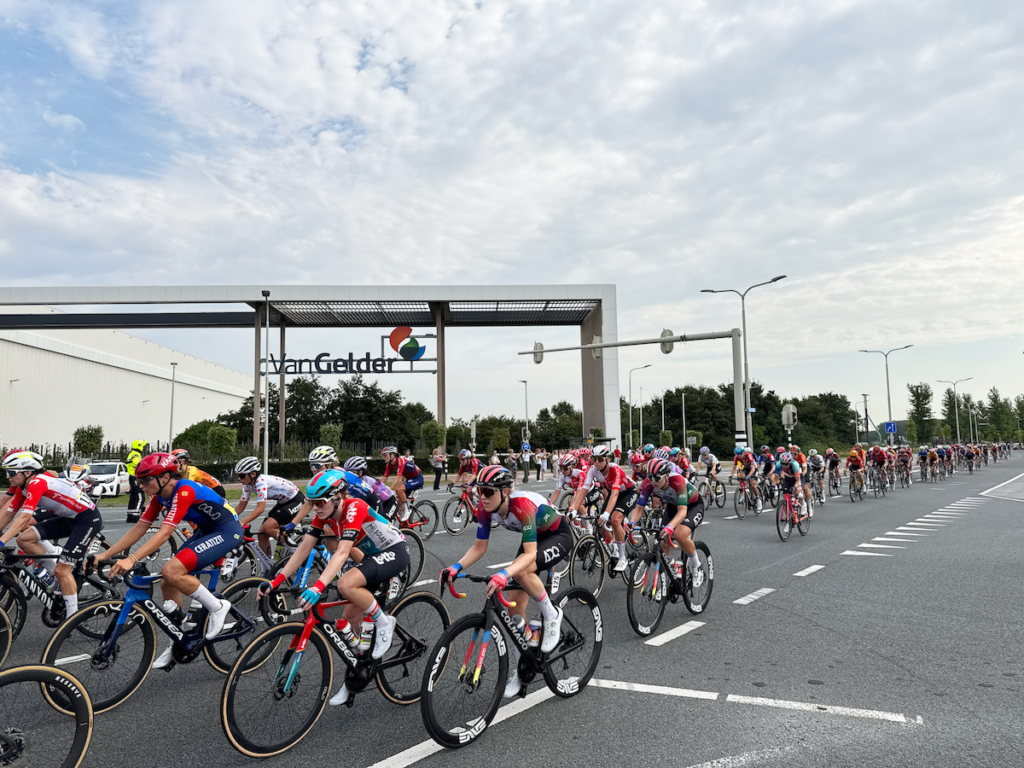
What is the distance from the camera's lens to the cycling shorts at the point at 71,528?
682cm

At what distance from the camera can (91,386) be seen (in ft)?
200

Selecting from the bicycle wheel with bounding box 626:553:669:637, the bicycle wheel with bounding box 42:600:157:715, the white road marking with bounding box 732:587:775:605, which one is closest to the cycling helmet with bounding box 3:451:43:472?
the bicycle wheel with bounding box 42:600:157:715

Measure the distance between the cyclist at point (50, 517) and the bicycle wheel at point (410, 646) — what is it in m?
3.51

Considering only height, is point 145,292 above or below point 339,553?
above

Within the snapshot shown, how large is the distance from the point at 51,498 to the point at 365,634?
402 centimetres

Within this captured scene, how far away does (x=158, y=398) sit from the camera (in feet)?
239

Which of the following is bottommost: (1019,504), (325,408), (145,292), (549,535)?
(1019,504)

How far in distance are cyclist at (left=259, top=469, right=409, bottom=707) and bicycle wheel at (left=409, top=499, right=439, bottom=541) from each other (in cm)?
749

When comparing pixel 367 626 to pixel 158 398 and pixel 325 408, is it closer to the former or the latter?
pixel 325 408

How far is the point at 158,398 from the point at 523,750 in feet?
256

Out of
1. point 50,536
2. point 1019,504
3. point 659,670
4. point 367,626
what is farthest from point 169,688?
point 1019,504

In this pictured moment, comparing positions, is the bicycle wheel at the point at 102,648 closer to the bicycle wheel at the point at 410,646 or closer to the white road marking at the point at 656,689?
the bicycle wheel at the point at 410,646

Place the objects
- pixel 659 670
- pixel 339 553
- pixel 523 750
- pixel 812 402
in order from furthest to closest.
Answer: pixel 812 402
pixel 659 670
pixel 339 553
pixel 523 750

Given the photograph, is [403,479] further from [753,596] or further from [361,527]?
[361,527]
